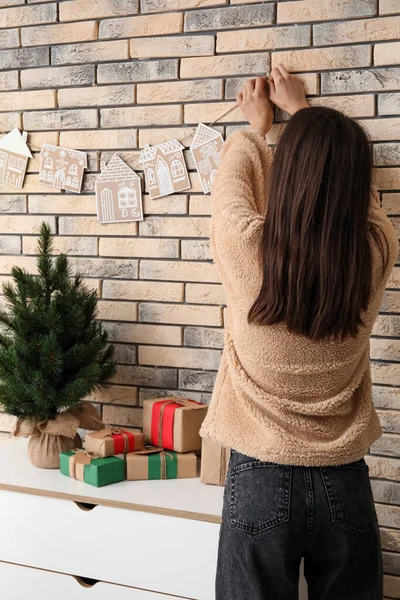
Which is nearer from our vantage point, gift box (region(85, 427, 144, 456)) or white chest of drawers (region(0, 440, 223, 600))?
white chest of drawers (region(0, 440, 223, 600))

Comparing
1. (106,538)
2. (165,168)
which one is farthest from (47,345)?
(165,168)

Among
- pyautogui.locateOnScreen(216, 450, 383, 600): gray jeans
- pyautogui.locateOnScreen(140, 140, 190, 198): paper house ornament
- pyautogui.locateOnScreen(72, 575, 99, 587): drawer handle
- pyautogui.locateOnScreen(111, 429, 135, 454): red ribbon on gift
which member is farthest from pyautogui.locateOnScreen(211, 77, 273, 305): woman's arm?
pyautogui.locateOnScreen(72, 575, 99, 587): drawer handle

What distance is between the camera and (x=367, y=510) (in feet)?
5.30

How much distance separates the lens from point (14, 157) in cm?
253

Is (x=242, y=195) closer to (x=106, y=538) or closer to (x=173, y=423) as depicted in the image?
(x=173, y=423)

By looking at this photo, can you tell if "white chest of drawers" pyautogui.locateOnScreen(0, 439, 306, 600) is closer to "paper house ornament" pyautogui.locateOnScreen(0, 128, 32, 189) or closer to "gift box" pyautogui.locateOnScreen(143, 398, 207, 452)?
"gift box" pyautogui.locateOnScreen(143, 398, 207, 452)

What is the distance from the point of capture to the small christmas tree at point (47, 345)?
2.14 meters

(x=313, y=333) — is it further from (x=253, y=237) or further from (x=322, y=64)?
(x=322, y=64)

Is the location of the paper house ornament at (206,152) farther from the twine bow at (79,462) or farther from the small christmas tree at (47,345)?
the twine bow at (79,462)

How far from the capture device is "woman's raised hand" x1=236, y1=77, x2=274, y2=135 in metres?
2.14

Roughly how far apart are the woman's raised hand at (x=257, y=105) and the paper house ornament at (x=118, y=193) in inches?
17.4

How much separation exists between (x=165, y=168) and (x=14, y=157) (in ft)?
1.94

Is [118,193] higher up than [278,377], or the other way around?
[118,193]

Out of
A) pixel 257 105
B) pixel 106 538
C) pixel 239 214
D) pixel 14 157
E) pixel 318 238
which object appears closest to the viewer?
pixel 318 238
